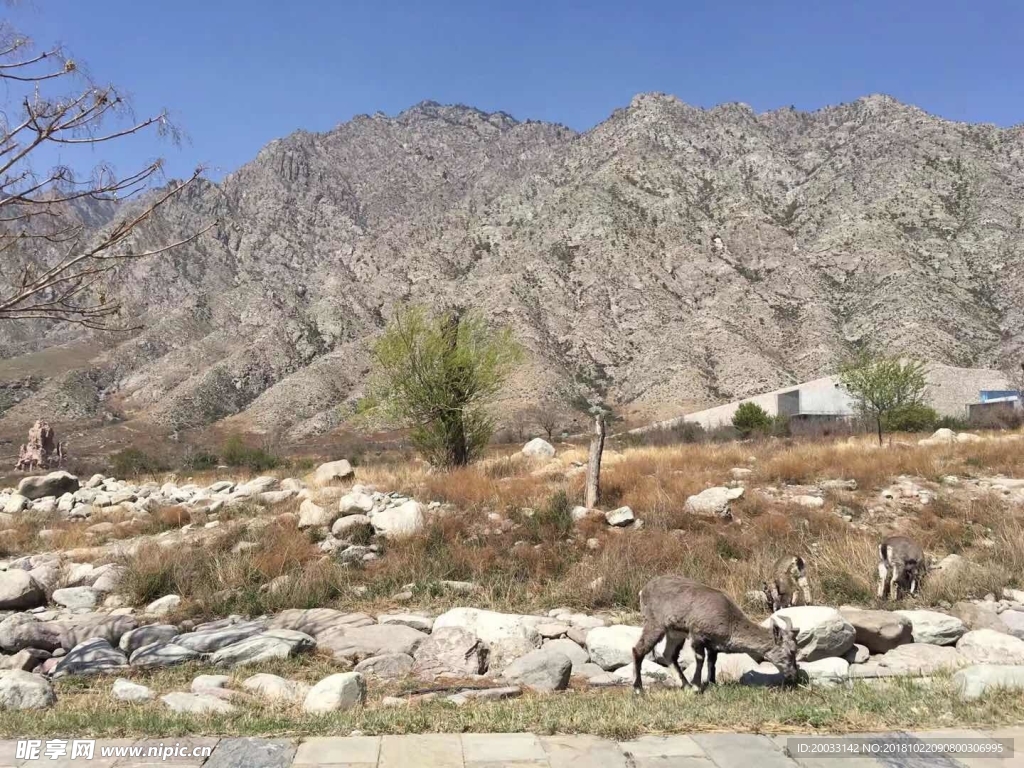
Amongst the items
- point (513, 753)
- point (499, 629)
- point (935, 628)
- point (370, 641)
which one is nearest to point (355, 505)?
point (370, 641)

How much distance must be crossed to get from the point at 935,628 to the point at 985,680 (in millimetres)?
2848

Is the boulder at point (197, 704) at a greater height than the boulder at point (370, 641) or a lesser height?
greater

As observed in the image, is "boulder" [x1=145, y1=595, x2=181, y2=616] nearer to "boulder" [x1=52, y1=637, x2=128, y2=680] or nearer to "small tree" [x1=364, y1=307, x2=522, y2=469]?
"boulder" [x1=52, y1=637, x2=128, y2=680]

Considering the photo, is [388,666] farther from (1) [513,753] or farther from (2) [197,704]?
(1) [513,753]

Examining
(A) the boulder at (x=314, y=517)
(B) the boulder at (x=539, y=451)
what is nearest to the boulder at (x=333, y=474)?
(A) the boulder at (x=314, y=517)

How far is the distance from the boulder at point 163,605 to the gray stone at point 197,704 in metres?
4.00

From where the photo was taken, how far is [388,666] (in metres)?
6.96

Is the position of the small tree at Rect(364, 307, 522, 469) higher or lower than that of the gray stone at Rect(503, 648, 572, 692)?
higher

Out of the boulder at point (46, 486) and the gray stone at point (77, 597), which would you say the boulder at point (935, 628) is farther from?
the boulder at point (46, 486)

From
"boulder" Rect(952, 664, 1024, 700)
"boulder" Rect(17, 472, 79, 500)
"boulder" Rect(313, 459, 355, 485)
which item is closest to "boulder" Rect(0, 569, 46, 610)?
"boulder" Rect(313, 459, 355, 485)

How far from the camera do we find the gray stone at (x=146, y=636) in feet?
25.6

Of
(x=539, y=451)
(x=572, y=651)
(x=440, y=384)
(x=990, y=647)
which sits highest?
(x=440, y=384)

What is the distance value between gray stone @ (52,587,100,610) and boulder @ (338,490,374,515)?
440 cm

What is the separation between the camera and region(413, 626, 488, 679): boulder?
6.86m
